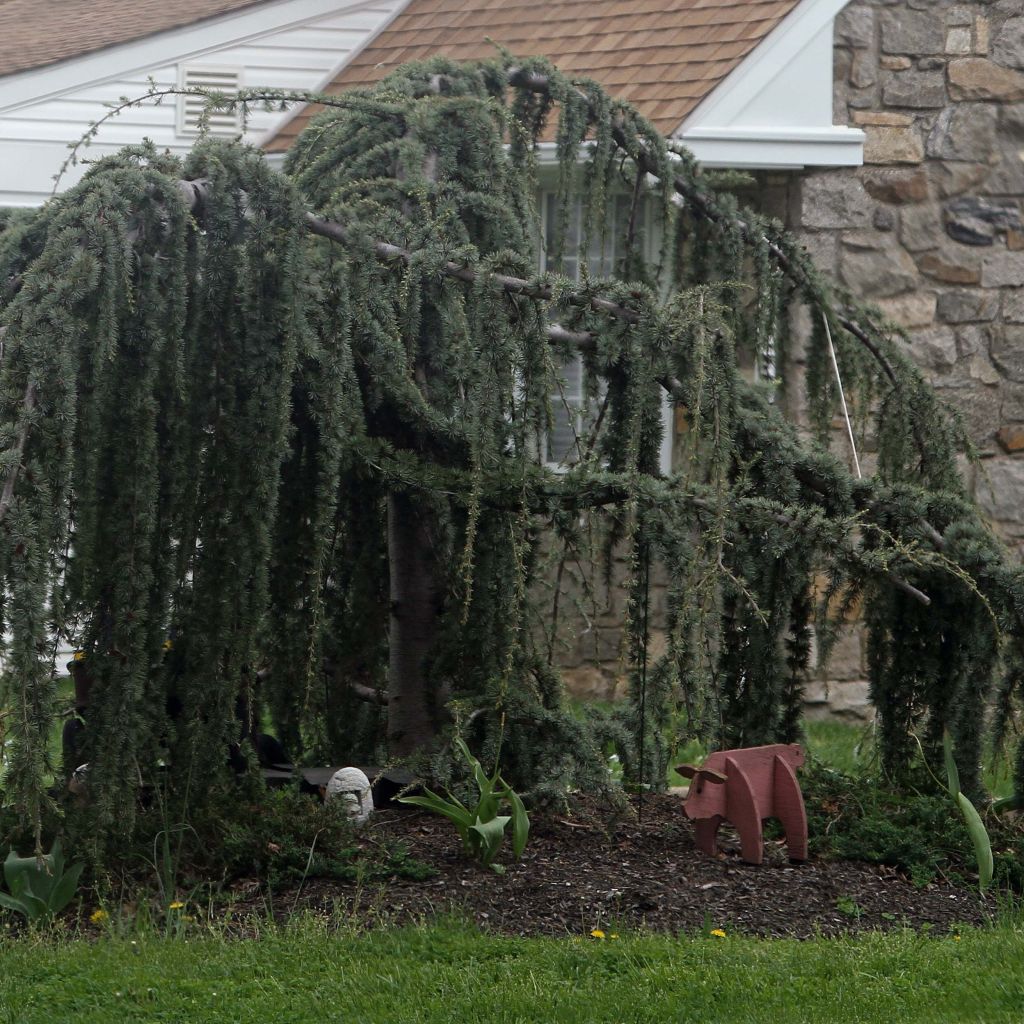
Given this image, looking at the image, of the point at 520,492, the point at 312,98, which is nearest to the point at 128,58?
the point at 312,98

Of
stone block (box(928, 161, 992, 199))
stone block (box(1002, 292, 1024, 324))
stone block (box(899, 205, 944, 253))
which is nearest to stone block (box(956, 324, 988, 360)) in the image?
stone block (box(1002, 292, 1024, 324))

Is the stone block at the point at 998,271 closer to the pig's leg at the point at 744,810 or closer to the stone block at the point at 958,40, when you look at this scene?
the stone block at the point at 958,40

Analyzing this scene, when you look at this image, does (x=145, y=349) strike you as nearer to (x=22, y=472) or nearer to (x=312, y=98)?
(x=22, y=472)

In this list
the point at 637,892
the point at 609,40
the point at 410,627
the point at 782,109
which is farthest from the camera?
the point at 609,40

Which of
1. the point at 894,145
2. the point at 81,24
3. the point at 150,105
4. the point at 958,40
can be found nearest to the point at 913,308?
the point at 894,145

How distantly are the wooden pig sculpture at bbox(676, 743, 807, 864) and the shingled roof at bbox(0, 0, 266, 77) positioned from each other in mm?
6223

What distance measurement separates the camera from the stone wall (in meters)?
7.69

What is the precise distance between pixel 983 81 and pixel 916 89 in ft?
1.23

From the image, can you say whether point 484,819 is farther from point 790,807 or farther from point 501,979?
point 790,807

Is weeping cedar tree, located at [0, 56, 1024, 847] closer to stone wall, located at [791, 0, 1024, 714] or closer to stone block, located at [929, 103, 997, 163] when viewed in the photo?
stone wall, located at [791, 0, 1024, 714]

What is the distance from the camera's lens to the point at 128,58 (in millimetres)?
8695

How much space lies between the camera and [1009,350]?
7.82 meters

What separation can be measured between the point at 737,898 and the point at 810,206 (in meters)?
4.45

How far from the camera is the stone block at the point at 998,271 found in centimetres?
782
